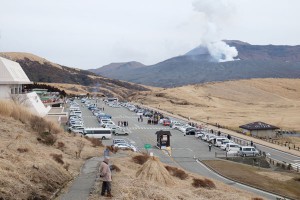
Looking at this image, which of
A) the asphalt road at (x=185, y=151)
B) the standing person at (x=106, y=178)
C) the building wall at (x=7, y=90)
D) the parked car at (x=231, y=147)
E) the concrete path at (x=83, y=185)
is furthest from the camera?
the parked car at (x=231, y=147)

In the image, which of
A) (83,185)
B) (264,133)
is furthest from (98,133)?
(83,185)

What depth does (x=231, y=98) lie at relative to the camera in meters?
136

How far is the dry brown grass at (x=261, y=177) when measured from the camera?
26034 millimetres

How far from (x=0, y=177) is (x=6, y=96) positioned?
30.0 m

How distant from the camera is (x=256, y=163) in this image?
3644cm

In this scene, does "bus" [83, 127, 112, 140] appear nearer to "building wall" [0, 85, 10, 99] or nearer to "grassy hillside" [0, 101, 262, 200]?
"building wall" [0, 85, 10, 99]

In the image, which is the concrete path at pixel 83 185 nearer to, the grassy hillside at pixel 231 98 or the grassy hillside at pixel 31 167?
the grassy hillside at pixel 31 167

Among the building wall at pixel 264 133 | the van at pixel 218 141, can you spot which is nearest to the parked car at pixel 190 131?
the building wall at pixel 264 133

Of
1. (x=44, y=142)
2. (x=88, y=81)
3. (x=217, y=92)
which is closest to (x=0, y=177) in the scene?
(x=44, y=142)

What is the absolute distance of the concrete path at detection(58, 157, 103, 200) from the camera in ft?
42.5

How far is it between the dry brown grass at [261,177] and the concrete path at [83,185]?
41.1 feet

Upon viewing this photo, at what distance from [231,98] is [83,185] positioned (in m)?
125

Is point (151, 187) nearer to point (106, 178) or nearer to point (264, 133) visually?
point (106, 178)

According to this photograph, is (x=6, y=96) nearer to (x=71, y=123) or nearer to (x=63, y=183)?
(x=71, y=123)
